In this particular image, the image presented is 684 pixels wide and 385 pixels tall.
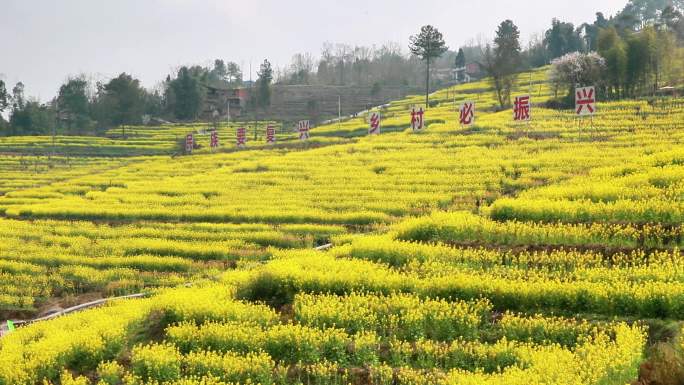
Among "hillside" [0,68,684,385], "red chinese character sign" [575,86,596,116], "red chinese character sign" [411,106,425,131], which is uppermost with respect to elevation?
"red chinese character sign" [575,86,596,116]

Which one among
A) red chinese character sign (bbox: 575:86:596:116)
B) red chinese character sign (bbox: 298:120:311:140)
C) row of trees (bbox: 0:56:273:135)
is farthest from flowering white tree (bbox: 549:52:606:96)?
row of trees (bbox: 0:56:273:135)

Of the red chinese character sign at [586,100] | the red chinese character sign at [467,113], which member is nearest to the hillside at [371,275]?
the red chinese character sign at [586,100]

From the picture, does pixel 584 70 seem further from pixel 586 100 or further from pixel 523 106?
pixel 586 100

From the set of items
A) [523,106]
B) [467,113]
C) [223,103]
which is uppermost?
[223,103]

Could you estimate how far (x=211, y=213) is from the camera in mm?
27312

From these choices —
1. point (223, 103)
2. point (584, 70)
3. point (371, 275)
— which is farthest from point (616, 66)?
point (223, 103)

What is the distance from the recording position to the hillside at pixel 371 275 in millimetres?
9945

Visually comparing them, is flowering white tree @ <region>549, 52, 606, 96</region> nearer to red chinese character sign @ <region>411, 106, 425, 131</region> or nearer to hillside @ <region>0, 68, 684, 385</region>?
red chinese character sign @ <region>411, 106, 425, 131</region>

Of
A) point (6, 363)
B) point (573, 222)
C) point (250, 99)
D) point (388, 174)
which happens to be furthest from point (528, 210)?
point (250, 99)

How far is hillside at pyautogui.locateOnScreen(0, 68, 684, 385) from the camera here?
995cm

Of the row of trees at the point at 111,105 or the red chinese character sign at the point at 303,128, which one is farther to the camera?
the row of trees at the point at 111,105

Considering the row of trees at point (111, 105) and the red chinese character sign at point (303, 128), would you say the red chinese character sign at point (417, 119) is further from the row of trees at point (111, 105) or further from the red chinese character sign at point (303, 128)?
the row of trees at point (111, 105)

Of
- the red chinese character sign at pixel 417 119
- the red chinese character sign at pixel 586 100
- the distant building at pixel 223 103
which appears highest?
the distant building at pixel 223 103

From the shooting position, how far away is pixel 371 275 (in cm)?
1351
